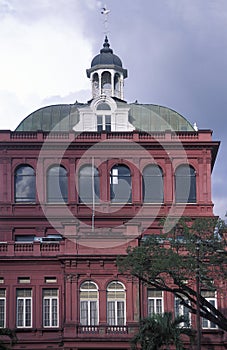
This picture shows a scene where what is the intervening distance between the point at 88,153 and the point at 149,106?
24.4ft

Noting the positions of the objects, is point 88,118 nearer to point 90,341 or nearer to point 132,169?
point 132,169

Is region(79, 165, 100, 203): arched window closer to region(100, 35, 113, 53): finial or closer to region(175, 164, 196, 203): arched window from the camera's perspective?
region(175, 164, 196, 203): arched window

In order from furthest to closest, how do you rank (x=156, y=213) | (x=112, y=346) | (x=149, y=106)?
(x=149, y=106) → (x=156, y=213) → (x=112, y=346)

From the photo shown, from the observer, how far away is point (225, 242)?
49938mm

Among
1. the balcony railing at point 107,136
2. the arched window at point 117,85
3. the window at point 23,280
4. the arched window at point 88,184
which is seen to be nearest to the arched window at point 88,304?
the window at point 23,280

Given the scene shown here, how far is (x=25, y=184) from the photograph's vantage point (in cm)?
6725

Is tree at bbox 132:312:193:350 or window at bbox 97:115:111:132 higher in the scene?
window at bbox 97:115:111:132

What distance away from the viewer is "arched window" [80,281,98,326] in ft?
193

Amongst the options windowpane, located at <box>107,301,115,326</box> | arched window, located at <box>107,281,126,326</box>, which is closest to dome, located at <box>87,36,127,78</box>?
arched window, located at <box>107,281,126,326</box>

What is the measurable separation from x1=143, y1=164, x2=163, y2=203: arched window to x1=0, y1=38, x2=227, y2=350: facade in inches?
2.8

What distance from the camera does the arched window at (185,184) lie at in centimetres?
6700

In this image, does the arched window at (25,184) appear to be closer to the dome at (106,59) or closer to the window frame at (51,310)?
the window frame at (51,310)

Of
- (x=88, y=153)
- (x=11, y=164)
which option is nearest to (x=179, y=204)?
(x=88, y=153)

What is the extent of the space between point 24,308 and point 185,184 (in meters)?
15.3
